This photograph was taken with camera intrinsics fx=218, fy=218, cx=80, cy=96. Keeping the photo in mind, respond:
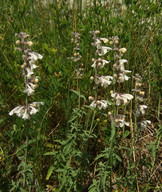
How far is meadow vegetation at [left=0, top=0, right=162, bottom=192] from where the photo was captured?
84.6 inches

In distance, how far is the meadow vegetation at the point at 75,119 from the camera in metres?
2.15

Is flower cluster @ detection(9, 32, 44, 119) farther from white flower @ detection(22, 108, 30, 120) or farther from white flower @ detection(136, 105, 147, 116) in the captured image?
white flower @ detection(136, 105, 147, 116)

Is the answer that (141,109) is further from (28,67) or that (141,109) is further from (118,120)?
(28,67)

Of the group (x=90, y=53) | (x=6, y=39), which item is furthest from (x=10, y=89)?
(x=90, y=53)

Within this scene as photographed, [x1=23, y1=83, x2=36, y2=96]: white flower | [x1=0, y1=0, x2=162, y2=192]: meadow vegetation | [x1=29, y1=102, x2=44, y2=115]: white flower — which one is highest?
[x1=23, y1=83, x2=36, y2=96]: white flower

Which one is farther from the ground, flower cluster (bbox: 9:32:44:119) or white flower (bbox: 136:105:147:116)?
flower cluster (bbox: 9:32:44:119)

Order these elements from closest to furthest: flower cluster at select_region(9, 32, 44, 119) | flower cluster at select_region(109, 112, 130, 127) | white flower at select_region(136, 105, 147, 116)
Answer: flower cluster at select_region(9, 32, 44, 119) → flower cluster at select_region(109, 112, 130, 127) → white flower at select_region(136, 105, 147, 116)

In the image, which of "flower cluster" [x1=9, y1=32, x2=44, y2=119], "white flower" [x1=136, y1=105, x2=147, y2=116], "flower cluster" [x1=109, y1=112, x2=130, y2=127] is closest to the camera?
"flower cluster" [x1=9, y1=32, x2=44, y2=119]

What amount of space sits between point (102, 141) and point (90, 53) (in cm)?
140

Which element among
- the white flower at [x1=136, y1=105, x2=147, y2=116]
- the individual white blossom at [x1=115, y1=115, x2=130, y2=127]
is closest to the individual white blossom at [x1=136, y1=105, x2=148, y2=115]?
the white flower at [x1=136, y1=105, x2=147, y2=116]

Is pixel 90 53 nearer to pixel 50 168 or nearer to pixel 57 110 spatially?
pixel 57 110

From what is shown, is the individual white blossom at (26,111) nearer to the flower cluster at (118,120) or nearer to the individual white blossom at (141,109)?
the flower cluster at (118,120)

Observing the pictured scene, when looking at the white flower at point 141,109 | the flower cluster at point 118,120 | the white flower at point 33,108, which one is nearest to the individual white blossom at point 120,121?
the flower cluster at point 118,120

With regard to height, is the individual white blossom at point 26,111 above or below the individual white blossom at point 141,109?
above
